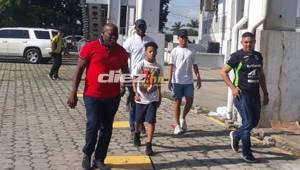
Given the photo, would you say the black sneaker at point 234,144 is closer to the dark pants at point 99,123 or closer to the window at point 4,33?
the dark pants at point 99,123

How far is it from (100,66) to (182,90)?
284 centimetres

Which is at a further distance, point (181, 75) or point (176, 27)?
point (176, 27)

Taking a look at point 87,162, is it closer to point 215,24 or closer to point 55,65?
point 55,65

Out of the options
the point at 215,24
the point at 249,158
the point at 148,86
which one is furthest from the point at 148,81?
the point at 215,24

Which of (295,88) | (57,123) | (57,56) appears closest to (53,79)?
(57,56)

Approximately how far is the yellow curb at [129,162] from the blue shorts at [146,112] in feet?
1.86

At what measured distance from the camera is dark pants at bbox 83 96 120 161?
7.08 metres

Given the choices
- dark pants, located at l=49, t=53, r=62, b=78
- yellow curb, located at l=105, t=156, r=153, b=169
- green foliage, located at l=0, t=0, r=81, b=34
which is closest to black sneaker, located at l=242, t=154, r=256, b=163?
yellow curb, located at l=105, t=156, r=153, b=169

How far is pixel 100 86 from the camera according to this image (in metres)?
7.05

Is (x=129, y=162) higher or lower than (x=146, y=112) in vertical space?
lower

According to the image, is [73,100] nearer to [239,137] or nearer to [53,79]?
[239,137]

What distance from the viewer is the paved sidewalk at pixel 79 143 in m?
7.65

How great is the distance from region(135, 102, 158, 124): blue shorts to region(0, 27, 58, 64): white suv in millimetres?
21887

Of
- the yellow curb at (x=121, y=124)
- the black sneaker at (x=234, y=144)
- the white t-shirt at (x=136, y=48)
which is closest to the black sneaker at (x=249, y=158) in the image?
the black sneaker at (x=234, y=144)
